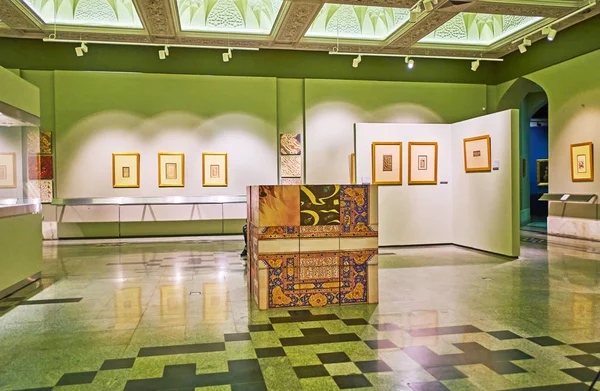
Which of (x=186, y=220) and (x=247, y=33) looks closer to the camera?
(x=247, y=33)

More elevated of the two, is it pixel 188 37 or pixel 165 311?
pixel 188 37

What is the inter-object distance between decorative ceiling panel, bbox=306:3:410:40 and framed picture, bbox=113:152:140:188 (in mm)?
5702

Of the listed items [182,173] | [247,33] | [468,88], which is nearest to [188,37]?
[247,33]

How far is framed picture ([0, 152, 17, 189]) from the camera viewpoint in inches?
259

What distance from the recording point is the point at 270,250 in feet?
18.2

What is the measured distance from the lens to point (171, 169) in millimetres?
13211

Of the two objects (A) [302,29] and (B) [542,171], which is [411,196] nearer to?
(A) [302,29]

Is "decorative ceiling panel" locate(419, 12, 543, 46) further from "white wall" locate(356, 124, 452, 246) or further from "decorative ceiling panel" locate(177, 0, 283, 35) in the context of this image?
"decorative ceiling panel" locate(177, 0, 283, 35)

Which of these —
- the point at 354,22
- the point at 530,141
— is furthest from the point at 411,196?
the point at 530,141

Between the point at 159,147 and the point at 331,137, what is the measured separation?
4.79 m

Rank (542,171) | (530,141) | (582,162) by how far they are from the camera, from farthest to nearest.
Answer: (542,171)
(530,141)
(582,162)

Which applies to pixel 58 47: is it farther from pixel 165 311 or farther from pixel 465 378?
pixel 465 378

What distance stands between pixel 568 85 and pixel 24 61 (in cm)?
1406

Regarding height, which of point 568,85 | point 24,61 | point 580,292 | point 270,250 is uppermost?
point 24,61
